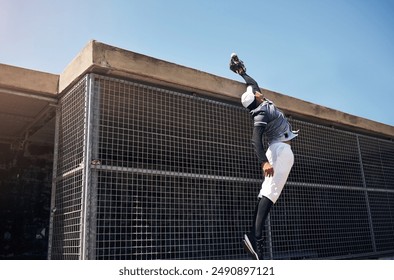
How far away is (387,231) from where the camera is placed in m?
7.88

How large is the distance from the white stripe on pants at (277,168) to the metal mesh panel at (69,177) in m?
2.52

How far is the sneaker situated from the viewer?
17.0ft

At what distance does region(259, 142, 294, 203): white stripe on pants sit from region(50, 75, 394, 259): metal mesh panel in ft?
1.63

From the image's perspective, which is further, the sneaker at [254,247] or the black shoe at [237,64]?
the black shoe at [237,64]

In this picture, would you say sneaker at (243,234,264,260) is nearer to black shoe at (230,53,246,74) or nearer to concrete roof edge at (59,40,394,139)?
concrete roof edge at (59,40,394,139)

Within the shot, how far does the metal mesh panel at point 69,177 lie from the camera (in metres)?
4.57

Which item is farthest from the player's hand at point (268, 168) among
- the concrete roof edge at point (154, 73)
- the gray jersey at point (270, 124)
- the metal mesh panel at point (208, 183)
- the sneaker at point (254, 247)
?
the concrete roof edge at point (154, 73)

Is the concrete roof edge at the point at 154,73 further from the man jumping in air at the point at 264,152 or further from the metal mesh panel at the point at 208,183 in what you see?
the man jumping in air at the point at 264,152

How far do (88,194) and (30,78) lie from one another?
6.82 ft

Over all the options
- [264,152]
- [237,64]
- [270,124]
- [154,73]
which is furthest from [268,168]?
[154,73]

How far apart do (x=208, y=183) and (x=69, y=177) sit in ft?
7.16

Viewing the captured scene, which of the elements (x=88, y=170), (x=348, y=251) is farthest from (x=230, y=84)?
(x=348, y=251)

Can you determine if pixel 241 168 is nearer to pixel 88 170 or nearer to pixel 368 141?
pixel 88 170

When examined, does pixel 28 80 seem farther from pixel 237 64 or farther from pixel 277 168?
pixel 277 168
